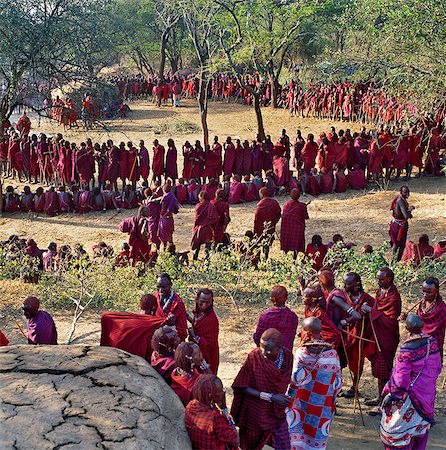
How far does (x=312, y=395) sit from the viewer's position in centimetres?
468

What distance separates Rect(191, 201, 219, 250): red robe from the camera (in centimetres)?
992

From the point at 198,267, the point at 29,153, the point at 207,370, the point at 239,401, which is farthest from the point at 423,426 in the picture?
the point at 29,153

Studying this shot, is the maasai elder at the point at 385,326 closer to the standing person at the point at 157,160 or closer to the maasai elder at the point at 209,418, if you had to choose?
the maasai elder at the point at 209,418

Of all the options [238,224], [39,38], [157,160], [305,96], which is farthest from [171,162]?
[305,96]

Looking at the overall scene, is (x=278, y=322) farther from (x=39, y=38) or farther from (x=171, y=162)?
(x=171, y=162)

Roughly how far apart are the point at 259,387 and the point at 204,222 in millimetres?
5750

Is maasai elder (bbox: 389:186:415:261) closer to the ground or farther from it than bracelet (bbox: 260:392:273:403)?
farther from it

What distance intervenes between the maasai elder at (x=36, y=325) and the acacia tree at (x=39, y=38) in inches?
262

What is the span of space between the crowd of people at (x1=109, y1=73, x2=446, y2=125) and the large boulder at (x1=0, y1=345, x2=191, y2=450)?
9.00 m

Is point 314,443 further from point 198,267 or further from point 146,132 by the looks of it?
point 146,132

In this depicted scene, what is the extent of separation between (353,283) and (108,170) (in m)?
9.87

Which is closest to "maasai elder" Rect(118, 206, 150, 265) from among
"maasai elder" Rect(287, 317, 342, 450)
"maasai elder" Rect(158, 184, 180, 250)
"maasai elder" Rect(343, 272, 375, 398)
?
"maasai elder" Rect(158, 184, 180, 250)

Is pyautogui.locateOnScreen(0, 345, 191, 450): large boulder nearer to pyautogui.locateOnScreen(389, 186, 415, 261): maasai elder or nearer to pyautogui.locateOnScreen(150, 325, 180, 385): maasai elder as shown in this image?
pyautogui.locateOnScreen(150, 325, 180, 385): maasai elder

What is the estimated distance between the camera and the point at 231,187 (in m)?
13.8
